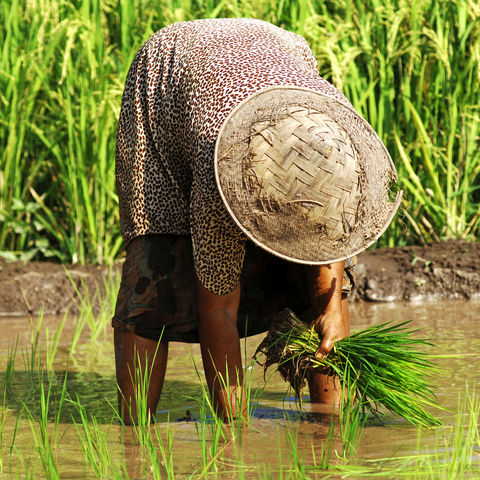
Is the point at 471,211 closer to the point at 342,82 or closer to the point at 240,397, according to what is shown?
the point at 342,82

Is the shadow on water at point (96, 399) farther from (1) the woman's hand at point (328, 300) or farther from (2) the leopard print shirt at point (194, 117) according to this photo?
(2) the leopard print shirt at point (194, 117)

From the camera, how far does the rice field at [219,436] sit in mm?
1912

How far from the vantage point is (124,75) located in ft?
15.4

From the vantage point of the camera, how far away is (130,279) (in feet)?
8.19

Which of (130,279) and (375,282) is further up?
(130,279)

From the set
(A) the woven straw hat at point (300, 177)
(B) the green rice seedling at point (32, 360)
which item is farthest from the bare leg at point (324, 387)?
(B) the green rice seedling at point (32, 360)

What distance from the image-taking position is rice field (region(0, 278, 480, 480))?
1.91 m

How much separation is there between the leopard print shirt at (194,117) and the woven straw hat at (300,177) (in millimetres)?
117

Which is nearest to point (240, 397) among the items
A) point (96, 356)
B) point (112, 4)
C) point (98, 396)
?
point (98, 396)

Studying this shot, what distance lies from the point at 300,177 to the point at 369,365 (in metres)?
0.64

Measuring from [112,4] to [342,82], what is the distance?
1.49m

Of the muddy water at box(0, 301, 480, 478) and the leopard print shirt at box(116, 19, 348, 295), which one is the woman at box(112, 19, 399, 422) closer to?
the leopard print shirt at box(116, 19, 348, 295)

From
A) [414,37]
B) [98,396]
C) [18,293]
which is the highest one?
[414,37]

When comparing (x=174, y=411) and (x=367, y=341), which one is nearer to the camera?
(x=367, y=341)
